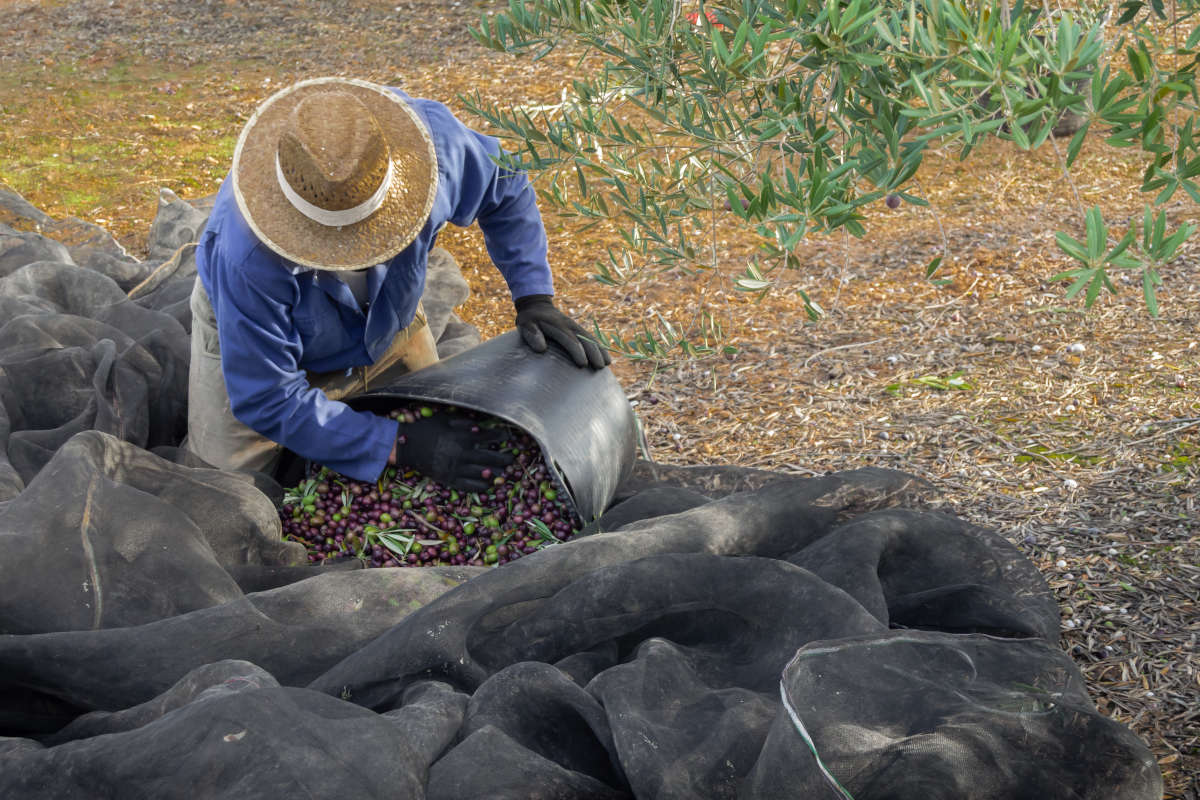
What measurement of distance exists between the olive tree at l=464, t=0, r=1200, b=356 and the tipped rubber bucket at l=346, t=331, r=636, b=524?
0.66 metres

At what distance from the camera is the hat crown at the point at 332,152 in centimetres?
292

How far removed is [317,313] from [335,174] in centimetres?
65

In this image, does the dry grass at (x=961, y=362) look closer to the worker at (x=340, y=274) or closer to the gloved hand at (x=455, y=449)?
the gloved hand at (x=455, y=449)

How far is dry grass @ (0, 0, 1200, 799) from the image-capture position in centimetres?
296

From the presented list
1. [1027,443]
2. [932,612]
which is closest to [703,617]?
[932,612]

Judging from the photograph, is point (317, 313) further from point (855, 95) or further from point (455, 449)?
point (855, 95)

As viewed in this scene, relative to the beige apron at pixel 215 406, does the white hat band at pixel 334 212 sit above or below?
above

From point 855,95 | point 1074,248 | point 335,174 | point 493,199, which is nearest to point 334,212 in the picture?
point 335,174

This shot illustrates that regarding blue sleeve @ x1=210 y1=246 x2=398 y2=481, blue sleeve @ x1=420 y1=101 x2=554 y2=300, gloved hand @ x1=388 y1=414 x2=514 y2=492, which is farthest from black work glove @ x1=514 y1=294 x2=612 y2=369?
blue sleeve @ x1=210 y1=246 x2=398 y2=481

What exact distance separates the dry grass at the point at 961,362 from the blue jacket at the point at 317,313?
37.1 inches

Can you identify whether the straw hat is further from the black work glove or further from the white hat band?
the black work glove

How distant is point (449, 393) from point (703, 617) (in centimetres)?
142

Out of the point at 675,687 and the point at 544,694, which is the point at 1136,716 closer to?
the point at 675,687

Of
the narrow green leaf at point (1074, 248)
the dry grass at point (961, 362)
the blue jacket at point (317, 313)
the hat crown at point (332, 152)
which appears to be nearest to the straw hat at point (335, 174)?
the hat crown at point (332, 152)
